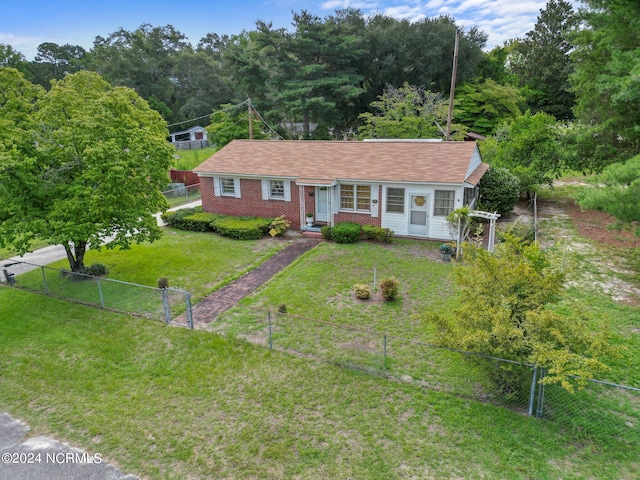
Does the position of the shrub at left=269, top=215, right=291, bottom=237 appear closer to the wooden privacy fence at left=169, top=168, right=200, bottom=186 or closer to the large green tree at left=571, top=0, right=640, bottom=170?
the large green tree at left=571, top=0, right=640, bottom=170

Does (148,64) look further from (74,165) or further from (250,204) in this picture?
(74,165)

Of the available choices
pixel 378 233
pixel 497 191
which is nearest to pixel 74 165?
pixel 378 233

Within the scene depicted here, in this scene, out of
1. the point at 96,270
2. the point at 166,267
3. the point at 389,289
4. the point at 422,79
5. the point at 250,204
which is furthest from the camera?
the point at 422,79

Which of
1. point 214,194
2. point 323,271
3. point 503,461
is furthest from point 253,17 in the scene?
point 503,461

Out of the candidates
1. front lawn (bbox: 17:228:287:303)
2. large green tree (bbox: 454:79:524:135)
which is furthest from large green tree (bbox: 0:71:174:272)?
large green tree (bbox: 454:79:524:135)

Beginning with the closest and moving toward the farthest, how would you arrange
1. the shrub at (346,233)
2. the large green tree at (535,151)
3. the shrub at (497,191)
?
the shrub at (346,233) → the shrub at (497,191) → the large green tree at (535,151)

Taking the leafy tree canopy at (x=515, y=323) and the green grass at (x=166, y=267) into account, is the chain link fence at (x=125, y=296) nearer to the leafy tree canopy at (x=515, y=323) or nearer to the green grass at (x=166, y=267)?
the green grass at (x=166, y=267)

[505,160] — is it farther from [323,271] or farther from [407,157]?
[323,271]

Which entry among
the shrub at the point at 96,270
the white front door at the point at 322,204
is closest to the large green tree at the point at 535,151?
the white front door at the point at 322,204
